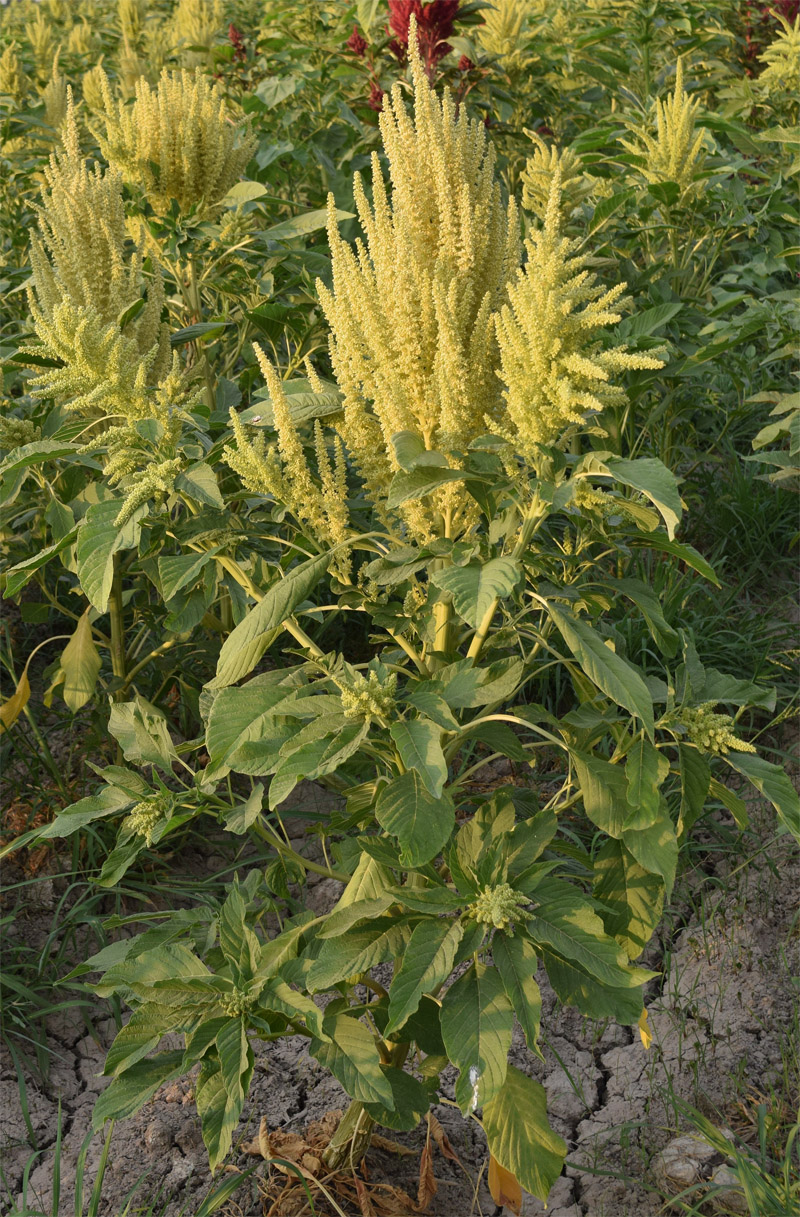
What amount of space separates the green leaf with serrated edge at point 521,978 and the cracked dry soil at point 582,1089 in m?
0.71

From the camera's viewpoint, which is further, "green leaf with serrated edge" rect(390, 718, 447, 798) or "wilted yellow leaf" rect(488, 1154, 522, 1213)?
"wilted yellow leaf" rect(488, 1154, 522, 1213)

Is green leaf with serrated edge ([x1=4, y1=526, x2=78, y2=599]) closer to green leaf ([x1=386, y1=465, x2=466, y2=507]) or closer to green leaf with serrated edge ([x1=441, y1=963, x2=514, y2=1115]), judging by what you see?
green leaf ([x1=386, y1=465, x2=466, y2=507])

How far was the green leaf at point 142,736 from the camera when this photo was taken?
5.87ft

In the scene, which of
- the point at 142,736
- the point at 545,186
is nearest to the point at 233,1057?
the point at 142,736

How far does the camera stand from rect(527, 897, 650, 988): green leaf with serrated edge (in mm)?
1431

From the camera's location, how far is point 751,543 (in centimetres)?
339

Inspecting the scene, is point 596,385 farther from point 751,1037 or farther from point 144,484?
point 751,1037

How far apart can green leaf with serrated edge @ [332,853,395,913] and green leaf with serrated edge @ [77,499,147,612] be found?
1.84ft

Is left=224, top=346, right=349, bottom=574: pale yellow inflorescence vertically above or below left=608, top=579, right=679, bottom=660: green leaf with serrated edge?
above

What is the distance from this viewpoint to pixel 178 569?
1.63 meters

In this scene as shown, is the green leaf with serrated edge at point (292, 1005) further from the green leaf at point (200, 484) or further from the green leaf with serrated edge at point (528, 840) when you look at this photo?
the green leaf at point (200, 484)

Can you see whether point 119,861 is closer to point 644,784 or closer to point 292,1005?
point 292,1005

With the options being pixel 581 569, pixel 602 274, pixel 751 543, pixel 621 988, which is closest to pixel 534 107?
pixel 602 274

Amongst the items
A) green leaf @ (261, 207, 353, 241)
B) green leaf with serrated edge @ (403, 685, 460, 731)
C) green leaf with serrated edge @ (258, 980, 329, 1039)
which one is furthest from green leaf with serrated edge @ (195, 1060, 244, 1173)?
green leaf @ (261, 207, 353, 241)
